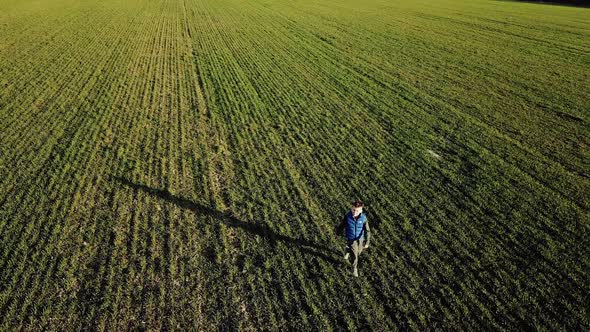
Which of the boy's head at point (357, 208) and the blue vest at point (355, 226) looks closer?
the boy's head at point (357, 208)

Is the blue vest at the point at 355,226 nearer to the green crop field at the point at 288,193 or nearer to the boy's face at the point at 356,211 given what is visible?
the boy's face at the point at 356,211

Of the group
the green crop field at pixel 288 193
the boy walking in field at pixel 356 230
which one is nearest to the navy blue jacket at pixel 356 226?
the boy walking in field at pixel 356 230

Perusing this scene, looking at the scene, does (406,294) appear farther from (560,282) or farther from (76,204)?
(76,204)

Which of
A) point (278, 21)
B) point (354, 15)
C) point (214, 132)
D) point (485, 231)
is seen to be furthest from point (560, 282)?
point (354, 15)

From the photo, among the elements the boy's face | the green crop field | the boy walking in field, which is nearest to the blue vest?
the boy walking in field

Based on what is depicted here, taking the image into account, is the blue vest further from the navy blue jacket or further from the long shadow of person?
the long shadow of person

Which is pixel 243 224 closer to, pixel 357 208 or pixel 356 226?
pixel 356 226
